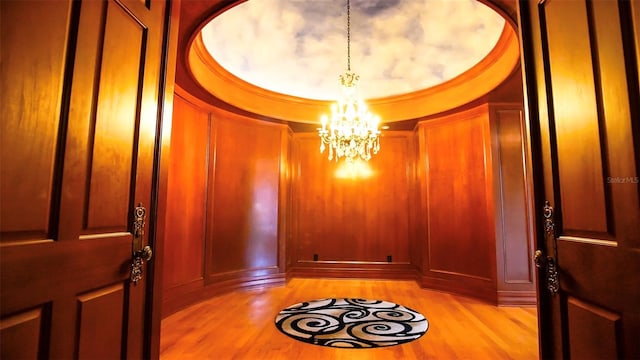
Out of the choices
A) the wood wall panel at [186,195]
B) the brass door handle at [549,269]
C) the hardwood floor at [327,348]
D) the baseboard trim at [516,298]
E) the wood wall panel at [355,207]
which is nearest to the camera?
the brass door handle at [549,269]

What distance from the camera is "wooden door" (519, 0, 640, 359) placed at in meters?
1.01

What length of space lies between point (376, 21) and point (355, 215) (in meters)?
3.33

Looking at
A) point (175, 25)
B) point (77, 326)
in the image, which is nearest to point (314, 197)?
point (175, 25)

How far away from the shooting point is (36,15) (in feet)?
3.24

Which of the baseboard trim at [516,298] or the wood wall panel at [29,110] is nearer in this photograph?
the wood wall panel at [29,110]

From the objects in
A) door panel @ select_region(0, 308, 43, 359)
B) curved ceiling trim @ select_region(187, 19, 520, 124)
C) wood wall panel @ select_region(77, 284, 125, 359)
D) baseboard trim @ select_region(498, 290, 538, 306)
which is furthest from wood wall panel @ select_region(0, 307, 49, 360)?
baseboard trim @ select_region(498, 290, 538, 306)

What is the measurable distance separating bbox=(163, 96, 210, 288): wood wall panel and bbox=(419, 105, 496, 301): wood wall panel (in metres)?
3.52

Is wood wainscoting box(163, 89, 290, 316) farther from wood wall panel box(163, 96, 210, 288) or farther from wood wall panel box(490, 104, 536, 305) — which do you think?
wood wall panel box(490, 104, 536, 305)

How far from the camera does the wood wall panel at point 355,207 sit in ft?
19.3

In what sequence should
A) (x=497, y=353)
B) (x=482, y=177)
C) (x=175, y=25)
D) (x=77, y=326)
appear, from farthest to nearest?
(x=482, y=177)
(x=497, y=353)
(x=175, y=25)
(x=77, y=326)

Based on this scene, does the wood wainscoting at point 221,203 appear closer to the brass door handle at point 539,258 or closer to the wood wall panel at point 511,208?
the wood wall panel at point 511,208

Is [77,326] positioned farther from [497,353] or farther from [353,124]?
[353,124]

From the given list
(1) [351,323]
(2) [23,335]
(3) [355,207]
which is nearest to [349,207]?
(3) [355,207]

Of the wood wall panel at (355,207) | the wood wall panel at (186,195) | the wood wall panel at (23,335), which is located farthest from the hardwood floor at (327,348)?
the wood wall panel at (23,335)
